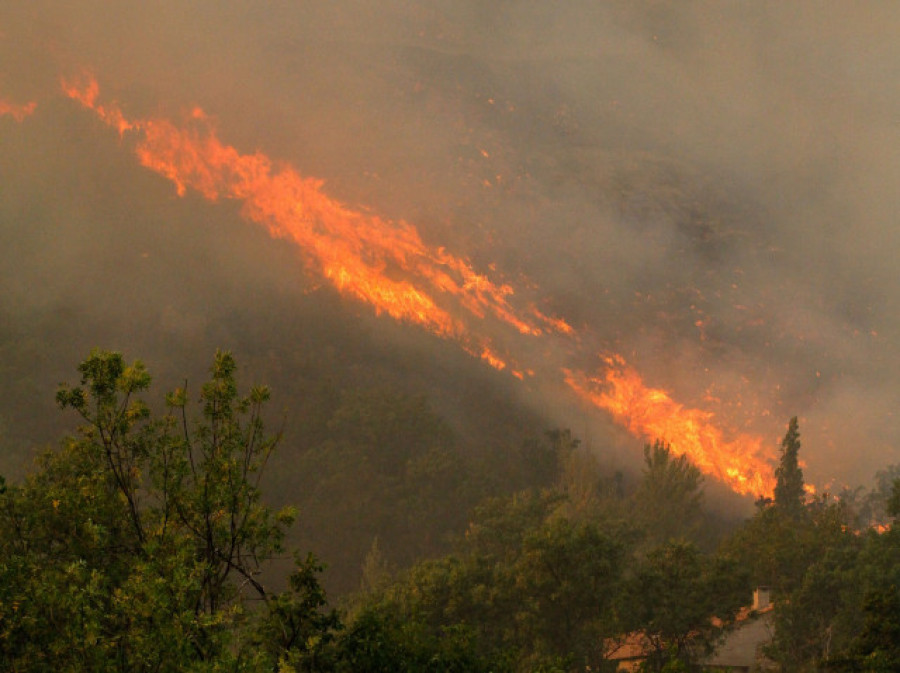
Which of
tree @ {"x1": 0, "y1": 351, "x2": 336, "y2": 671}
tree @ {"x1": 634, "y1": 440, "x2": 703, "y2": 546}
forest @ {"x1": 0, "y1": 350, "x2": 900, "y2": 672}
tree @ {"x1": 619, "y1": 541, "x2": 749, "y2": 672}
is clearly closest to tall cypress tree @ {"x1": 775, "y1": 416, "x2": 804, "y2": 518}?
forest @ {"x1": 0, "y1": 350, "x2": 900, "y2": 672}

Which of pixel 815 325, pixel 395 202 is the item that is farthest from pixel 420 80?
pixel 815 325

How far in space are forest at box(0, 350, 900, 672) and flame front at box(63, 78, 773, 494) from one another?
22296 millimetres

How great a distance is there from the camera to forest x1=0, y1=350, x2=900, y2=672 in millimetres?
14133

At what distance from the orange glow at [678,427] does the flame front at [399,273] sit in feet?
0.52

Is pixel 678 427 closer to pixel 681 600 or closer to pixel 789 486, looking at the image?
pixel 789 486

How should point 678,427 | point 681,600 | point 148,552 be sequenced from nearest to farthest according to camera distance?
1. point 148,552
2. point 681,600
3. point 678,427

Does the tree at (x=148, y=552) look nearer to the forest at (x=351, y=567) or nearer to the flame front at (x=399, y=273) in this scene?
the forest at (x=351, y=567)

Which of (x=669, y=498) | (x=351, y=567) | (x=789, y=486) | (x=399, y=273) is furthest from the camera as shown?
(x=399, y=273)

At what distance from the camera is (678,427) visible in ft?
438

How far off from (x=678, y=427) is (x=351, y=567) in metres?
57.2

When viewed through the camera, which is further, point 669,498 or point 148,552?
point 669,498

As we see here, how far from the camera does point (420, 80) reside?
18925 cm

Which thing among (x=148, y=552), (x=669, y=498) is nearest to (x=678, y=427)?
(x=669, y=498)

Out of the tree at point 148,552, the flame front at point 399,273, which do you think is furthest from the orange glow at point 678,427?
the tree at point 148,552
